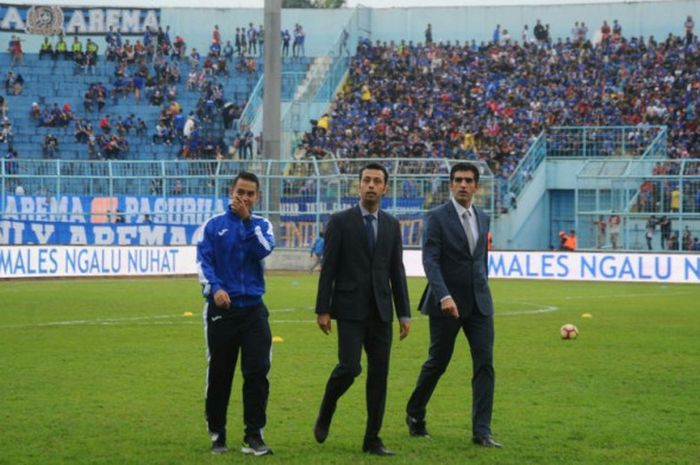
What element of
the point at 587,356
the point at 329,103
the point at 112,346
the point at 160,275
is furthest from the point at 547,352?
the point at 329,103

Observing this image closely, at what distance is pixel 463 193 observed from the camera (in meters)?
10.7

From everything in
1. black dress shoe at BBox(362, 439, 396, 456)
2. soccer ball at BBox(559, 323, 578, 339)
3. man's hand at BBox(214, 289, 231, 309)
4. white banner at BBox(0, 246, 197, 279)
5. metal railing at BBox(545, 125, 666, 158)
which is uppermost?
metal railing at BBox(545, 125, 666, 158)

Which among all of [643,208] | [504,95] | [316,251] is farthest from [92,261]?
[504,95]

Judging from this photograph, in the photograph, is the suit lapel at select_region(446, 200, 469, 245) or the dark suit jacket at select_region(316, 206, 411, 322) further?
the suit lapel at select_region(446, 200, 469, 245)

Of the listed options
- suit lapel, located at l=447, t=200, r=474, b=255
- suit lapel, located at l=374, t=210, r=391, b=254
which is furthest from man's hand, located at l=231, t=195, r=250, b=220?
suit lapel, located at l=447, t=200, r=474, b=255

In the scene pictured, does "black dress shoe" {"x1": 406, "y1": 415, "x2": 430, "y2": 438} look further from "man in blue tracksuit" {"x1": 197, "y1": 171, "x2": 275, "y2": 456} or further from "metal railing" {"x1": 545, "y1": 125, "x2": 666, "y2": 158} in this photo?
"metal railing" {"x1": 545, "y1": 125, "x2": 666, "y2": 158}

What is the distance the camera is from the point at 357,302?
9.99m

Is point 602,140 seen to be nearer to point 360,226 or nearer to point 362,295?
point 360,226

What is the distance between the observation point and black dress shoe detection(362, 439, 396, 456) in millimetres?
9898

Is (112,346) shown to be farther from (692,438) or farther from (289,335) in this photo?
(692,438)

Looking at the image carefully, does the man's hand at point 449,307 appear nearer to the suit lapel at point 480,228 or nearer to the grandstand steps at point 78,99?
the suit lapel at point 480,228

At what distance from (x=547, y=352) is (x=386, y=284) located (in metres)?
Result: 8.11

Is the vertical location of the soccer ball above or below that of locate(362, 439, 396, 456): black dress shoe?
above

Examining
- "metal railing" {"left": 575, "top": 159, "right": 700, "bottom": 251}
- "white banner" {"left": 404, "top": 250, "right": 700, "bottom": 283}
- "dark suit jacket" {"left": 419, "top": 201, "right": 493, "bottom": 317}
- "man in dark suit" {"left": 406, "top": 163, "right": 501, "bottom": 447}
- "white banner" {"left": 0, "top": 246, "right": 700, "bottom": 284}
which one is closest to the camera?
"man in dark suit" {"left": 406, "top": 163, "right": 501, "bottom": 447}
